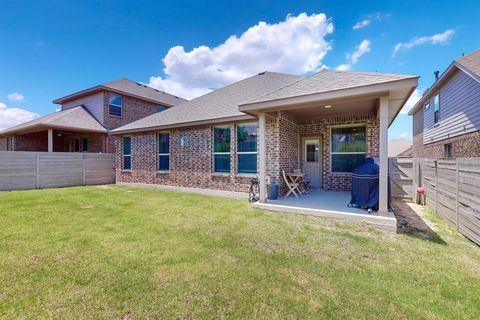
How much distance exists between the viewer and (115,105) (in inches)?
629

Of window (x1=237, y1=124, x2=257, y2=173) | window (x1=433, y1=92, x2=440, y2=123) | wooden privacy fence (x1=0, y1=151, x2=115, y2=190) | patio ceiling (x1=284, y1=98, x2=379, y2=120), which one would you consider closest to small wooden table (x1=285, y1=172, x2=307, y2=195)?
window (x1=237, y1=124, x2=257, y2=173)

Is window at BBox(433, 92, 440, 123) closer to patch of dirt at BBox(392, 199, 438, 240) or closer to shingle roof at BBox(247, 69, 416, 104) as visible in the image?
patch of dirt at BBox(392, 199, 438, 240)

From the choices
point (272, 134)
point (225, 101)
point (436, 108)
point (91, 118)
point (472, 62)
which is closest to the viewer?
point (272, 134)

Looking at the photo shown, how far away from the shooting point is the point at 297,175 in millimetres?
7344

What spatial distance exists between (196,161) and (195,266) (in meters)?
6.66

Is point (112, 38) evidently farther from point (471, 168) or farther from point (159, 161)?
point (471, 168)

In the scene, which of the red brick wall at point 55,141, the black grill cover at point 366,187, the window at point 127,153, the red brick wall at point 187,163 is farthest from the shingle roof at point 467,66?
the red brick wall at point 55,141

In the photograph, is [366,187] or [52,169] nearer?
[366,187]

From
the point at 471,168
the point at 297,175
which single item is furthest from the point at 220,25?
the point at 471,168

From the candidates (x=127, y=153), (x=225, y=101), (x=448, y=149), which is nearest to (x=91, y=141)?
(x=127, y=153)

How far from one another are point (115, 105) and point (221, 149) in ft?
38.0

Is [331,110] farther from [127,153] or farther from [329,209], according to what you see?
[127,153]

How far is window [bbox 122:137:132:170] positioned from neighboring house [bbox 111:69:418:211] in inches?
22.0

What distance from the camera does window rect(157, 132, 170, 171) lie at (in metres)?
10.6
